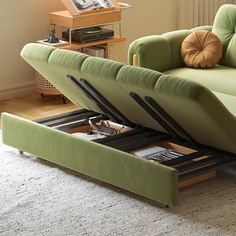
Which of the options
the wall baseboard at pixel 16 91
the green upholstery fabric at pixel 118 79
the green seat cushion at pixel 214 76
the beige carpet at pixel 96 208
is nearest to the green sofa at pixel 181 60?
the green seat cushion at pixel 214 76

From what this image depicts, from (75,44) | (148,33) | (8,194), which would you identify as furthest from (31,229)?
(148,33)

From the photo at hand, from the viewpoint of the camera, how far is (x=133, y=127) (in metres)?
4.79

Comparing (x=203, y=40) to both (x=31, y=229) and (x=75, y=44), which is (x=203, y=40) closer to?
(x=75, y=44)

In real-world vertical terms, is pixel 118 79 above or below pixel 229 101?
above

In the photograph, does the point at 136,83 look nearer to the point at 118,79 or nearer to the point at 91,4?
the point at 118,79

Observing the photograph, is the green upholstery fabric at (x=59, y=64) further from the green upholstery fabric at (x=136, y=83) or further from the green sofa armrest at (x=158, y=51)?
the green sofa armrest at (x=158, y=51)

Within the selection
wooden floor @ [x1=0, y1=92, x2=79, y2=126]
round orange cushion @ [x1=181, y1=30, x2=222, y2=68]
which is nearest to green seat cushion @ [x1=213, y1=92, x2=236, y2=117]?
round orange cushion @ [x1=181, y1=30, x2=222, y2=68]

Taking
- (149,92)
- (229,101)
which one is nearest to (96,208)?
(149,92)

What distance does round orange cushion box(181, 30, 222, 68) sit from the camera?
17.8ft

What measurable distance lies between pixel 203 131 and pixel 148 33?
10.2 feet

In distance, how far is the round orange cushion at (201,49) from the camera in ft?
17.8

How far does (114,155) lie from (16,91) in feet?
7.88

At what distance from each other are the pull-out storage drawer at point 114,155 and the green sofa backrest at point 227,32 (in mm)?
1147

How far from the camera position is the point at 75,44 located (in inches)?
239
